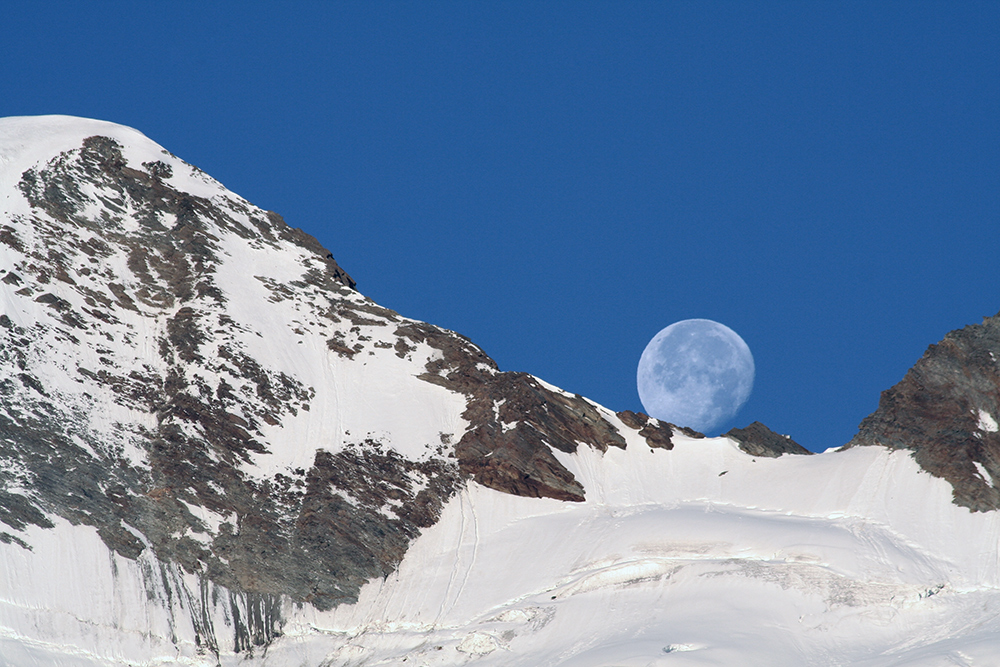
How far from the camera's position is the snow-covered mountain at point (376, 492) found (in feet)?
208

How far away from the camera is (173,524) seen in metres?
71.8

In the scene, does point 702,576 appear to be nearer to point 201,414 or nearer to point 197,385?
point 201,414

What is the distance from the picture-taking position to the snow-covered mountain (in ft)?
208

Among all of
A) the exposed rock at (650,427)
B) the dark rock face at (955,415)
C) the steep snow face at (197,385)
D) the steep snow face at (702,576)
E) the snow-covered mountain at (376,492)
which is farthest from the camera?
the exposed rock at (650,427)

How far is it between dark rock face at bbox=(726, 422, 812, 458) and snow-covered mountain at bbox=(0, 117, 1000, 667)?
370mm

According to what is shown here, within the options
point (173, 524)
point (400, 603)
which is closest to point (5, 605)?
point (173, 524)

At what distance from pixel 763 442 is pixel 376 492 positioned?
2838 centimetres

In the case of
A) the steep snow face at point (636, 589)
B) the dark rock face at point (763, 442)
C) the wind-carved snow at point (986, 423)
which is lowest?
the steep snow face at point (636, 589)

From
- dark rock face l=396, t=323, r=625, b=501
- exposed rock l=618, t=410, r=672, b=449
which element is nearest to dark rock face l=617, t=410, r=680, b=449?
exposed rock l=618, t=410, r=672, b=449

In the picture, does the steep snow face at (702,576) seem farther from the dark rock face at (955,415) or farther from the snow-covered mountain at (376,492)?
the dark rock face at (955,415)

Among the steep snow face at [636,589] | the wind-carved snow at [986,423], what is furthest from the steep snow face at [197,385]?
the wind-carved snow at [986,423]

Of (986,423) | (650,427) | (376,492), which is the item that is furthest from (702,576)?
(650,427)

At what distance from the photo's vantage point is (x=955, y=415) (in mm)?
76062

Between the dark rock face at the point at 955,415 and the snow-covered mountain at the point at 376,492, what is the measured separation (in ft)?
0.54
